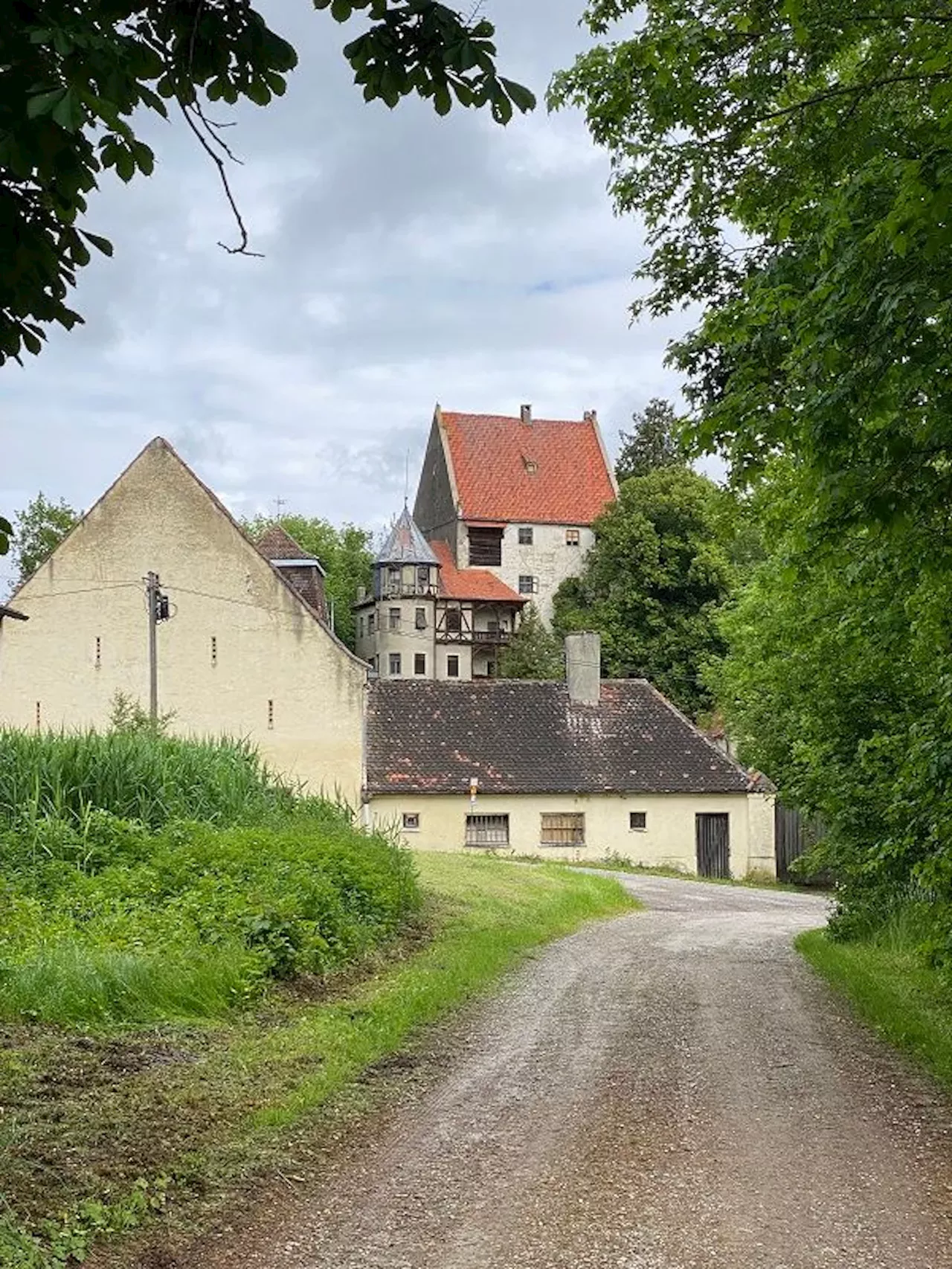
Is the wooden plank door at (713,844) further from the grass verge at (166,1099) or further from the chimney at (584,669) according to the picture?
the grass verge at (166,1099)

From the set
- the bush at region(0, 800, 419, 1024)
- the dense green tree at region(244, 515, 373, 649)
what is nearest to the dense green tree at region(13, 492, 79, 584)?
the dense green tree at region(244, 515, 373, 649)

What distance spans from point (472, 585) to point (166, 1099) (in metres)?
63.6

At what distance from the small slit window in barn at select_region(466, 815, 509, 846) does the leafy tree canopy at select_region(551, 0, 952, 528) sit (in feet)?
90.5

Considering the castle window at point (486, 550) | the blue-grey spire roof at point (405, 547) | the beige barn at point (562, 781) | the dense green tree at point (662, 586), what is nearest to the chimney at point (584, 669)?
the beige barn at point (562, 781)

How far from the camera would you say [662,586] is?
60.9m

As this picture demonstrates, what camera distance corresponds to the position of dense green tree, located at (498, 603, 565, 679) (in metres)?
64.7

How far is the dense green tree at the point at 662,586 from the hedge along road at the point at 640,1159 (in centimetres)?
4672

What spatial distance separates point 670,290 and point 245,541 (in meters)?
21.8

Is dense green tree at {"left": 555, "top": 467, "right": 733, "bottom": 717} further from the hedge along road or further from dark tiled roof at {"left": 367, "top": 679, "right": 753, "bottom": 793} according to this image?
the hedge along road

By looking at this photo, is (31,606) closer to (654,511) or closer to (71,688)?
(71,688)

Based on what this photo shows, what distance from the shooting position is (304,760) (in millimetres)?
33531

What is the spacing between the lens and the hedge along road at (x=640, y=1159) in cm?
568

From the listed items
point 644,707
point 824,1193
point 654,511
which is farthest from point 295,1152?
point 654,511

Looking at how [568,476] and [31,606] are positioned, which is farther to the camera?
[568,476]
